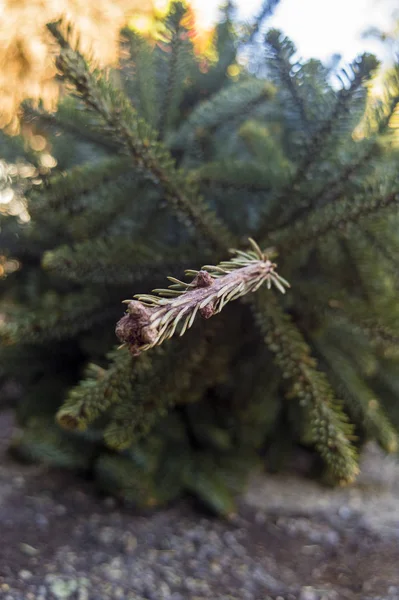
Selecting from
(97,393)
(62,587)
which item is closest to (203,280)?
(97,393)

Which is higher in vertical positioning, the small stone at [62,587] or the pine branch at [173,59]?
the pine branch at [173,59]

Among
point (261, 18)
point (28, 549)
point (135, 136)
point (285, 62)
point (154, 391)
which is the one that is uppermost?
point (261, 18)

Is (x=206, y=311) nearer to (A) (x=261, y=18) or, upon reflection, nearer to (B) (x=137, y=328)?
(B) (x=137, y=328)

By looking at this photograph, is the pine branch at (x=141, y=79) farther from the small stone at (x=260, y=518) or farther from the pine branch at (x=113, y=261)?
the small stone at (x=260, y=518)

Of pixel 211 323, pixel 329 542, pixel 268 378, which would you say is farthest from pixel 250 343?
pixel 329 542

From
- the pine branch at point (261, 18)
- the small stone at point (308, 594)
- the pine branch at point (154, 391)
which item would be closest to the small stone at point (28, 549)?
the pine branch at point (154, 391)

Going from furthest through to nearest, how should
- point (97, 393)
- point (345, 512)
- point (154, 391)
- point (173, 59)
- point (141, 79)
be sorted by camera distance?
point (345, 512), point (141, 79), point (173, 59), point (154, 391), point (97, 393)

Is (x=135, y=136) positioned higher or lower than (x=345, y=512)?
higher
